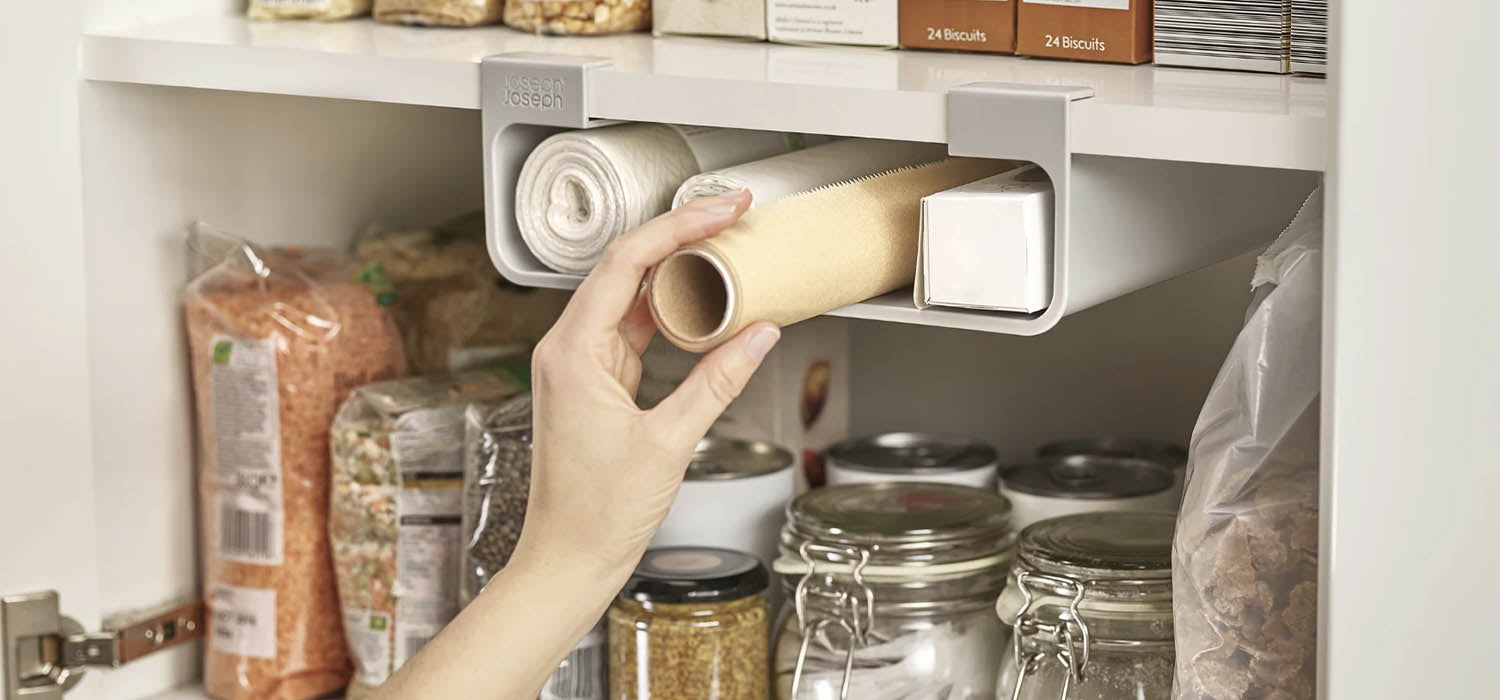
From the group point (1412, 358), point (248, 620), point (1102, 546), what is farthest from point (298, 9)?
point (1412, 358)

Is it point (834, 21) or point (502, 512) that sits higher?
point (834, 21)

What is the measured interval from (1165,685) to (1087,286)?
24cm

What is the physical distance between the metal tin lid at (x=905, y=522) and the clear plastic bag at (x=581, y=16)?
315mm

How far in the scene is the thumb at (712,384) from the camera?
2.48 feet

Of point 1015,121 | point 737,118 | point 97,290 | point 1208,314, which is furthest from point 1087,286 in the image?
point 97,290

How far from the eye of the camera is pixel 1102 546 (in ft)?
3.02

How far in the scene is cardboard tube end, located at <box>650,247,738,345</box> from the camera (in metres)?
0.76

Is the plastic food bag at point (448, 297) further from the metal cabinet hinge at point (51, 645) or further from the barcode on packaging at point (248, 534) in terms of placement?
the metal cabinet hinge at point (51, 645)

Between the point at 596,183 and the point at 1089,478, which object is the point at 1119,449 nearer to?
the point at 1089,478

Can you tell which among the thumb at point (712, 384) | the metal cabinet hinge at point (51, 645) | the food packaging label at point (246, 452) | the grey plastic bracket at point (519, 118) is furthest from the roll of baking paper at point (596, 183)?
the metal cabinet hinge at point (51, 645)

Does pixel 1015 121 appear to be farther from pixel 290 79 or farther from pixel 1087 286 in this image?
pixel 290 79

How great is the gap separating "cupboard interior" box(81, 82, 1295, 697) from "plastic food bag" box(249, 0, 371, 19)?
0.26 feet

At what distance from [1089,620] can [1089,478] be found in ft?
0.69

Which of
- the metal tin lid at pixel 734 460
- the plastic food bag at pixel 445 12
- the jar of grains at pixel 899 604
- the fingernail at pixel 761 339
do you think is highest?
the plastic food bag at pixel 445 12
